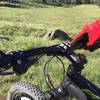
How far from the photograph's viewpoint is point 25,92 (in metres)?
4.04

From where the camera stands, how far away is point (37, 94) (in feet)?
12.9

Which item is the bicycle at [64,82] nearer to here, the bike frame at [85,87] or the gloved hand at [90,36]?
the bike frame at [85,87]

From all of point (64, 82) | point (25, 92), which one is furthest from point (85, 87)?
point (25, 92)

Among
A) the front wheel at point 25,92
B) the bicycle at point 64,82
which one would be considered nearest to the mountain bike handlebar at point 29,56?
the bicycle at point 64,82

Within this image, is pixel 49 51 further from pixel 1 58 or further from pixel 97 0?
pixel 97 0

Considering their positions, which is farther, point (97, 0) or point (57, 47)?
point (97, 0)

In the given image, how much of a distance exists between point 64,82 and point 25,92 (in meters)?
0.37

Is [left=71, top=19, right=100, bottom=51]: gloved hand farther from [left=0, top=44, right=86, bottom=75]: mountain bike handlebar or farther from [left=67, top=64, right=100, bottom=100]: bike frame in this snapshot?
[left=67, top=64, right=100, bottom=100]: bike frame

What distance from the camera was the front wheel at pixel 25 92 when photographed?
395 centimetres

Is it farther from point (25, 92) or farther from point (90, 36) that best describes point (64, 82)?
point (90, 36)

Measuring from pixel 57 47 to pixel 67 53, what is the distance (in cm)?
10

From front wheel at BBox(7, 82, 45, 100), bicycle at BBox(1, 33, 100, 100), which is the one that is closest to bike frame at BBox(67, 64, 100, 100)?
bicycle at BBox(1, 33, 100, 100)

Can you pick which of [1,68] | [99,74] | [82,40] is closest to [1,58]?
[1,68]

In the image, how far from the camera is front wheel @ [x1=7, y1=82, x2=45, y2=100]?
3.95 m
